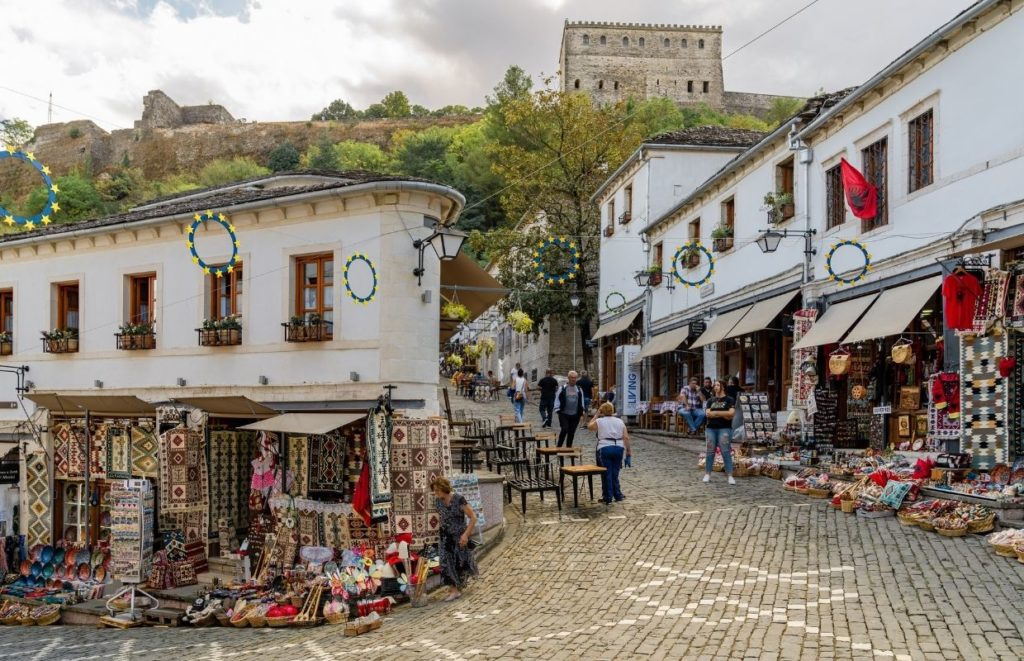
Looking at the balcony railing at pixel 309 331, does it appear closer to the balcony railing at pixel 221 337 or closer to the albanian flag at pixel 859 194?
the balcony railing at pixel 221 337

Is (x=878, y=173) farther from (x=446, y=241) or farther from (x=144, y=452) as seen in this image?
(x=144, y=452)

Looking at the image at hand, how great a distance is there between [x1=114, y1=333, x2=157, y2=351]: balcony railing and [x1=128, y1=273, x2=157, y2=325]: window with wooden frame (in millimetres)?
334

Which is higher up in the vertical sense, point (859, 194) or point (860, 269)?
point (859, 194)

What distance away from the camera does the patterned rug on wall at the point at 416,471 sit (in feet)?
41.5

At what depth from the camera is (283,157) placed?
8519cm

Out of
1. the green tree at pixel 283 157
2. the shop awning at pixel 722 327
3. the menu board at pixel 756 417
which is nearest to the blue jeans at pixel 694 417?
the shop awning at pixel 722 327

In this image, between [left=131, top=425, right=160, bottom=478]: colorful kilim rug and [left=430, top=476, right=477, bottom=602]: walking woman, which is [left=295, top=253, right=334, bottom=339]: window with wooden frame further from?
[left=430, top=476, right=477, bottom=602]: walking woman

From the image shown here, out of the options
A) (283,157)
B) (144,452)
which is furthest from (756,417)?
(283,157)

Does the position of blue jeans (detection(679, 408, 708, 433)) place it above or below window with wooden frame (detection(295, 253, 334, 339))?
below

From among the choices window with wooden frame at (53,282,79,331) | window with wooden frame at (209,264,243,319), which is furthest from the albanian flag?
window with wooden frame at (53,282,79,331)

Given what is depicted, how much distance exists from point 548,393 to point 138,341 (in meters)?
8.70

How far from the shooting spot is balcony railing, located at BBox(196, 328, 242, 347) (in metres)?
15.3

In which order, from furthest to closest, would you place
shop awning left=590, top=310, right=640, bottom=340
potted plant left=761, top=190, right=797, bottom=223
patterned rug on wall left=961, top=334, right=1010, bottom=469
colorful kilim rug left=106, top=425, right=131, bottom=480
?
shop awning left=590, top=310, right=640, bottom=340
potted plant left=761, top=190, right=797, bottom=223
colorful kilim rug left=106, top=425, right=131, bottom=480
patterned rug on wall left=961, top=334, right=1010, bottom=469

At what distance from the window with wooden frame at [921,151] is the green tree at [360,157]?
59.9 meters
